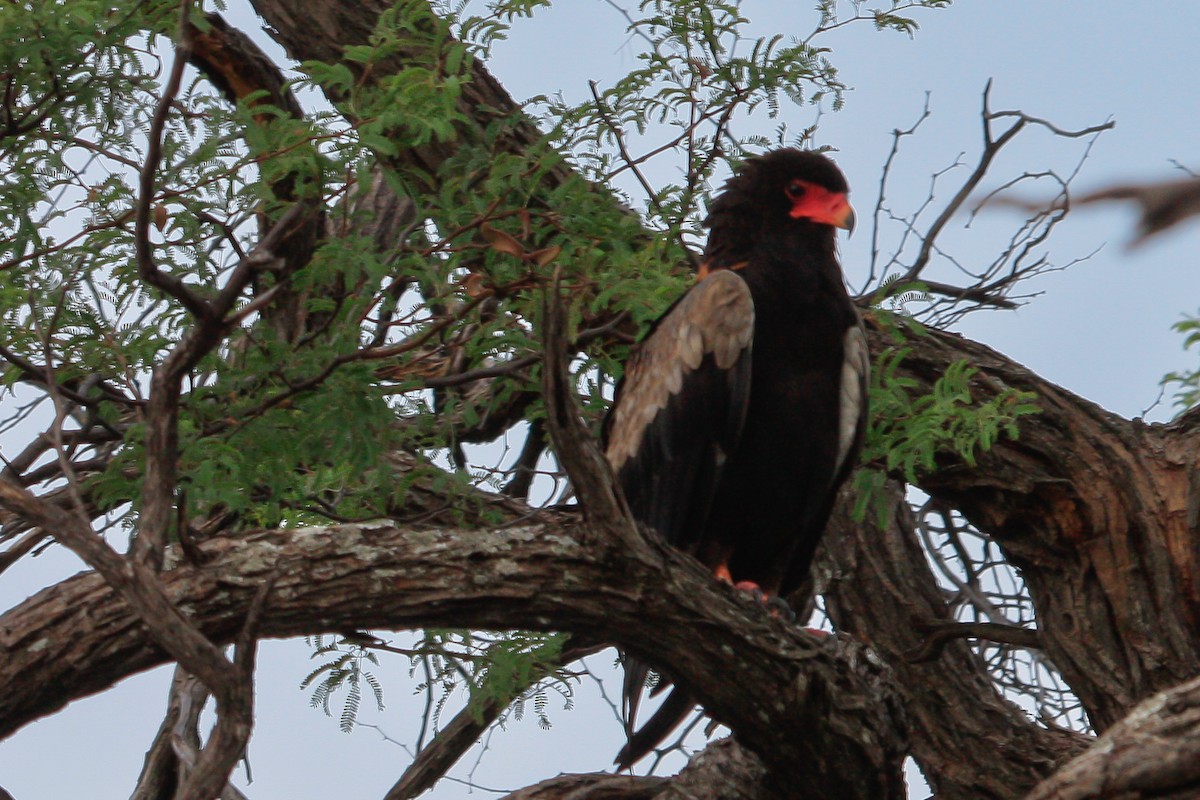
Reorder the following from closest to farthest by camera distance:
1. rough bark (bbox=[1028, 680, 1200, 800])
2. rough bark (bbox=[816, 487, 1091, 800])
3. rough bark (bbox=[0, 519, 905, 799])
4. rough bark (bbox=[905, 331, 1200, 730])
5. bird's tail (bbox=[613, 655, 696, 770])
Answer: rough bark (bbox=[1028, 680, 1200, 800]) < rough bark (bbox=[0, 519, 905, 799]) < bird's tail (bbox=[613, 655, 696, 770]) < rough bark (bbox=[905, 331, 1200, 730]) < rough bark (bbox=[816, 487, 1091, 800])

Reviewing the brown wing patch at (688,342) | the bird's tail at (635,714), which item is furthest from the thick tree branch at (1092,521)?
the bird's tail at (635,714)

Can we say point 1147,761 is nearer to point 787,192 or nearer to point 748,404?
point 748,404

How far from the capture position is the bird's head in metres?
4.24

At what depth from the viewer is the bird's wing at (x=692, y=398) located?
3.83 m

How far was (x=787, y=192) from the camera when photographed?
4.29 m

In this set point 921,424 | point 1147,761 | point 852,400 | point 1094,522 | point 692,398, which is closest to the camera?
point 1147,761

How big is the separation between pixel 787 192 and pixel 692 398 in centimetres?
85

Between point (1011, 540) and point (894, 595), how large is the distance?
0.48m

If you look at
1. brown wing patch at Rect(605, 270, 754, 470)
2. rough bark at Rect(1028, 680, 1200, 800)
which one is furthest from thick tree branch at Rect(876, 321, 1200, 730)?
rough bark at Rect(1028, 680, 1200, 800)

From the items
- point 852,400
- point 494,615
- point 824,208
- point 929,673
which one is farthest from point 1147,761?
point 929,673

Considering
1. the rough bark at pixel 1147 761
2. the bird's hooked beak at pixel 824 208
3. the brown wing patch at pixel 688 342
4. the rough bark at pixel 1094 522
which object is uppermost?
the bird's hooked beak at pixel 824 208

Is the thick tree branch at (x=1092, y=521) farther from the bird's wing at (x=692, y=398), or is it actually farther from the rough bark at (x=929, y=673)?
the bird's wing at (x=692, y=398)

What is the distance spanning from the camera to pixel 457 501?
424 cm

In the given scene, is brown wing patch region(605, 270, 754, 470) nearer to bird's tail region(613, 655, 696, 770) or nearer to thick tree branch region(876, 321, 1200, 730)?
bird's tail region(613, 655, 696, 770)
